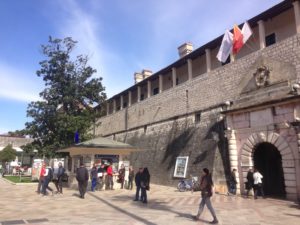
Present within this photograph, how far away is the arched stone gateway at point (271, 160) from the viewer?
13039 mm

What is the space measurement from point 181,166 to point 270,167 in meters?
5.27

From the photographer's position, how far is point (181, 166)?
1894 cm

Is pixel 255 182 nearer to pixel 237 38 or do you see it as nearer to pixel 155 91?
pixel 237 38

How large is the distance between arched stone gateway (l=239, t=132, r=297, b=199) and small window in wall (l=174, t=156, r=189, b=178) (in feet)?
13.8

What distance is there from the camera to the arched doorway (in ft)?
50.2

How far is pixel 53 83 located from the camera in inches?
1055

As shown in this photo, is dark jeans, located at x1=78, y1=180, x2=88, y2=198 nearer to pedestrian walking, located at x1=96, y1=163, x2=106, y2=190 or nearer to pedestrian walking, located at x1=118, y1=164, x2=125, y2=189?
pedestrian walking, located at x1=96, y1=163, x2=106, y2=190

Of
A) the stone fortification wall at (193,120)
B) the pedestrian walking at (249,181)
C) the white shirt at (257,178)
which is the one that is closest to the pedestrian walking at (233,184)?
the stone fortification wall at (193,120)

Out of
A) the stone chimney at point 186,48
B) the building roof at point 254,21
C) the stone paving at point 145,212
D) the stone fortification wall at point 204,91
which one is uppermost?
the stone chimney at point 186,48

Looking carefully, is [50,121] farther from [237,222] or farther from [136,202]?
[237,222]

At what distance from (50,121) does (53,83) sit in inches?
130

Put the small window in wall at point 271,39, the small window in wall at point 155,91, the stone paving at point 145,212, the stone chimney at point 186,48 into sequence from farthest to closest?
the stone chimney at point 186,48
the small window in wall at point 155,91
the small window in wall at point 271,39
the stone paving at point 145,212

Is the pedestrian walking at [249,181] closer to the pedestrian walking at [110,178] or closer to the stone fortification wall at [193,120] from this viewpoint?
the stone fortification wall at [193,120]

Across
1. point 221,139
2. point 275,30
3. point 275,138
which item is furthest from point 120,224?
point 275,30
